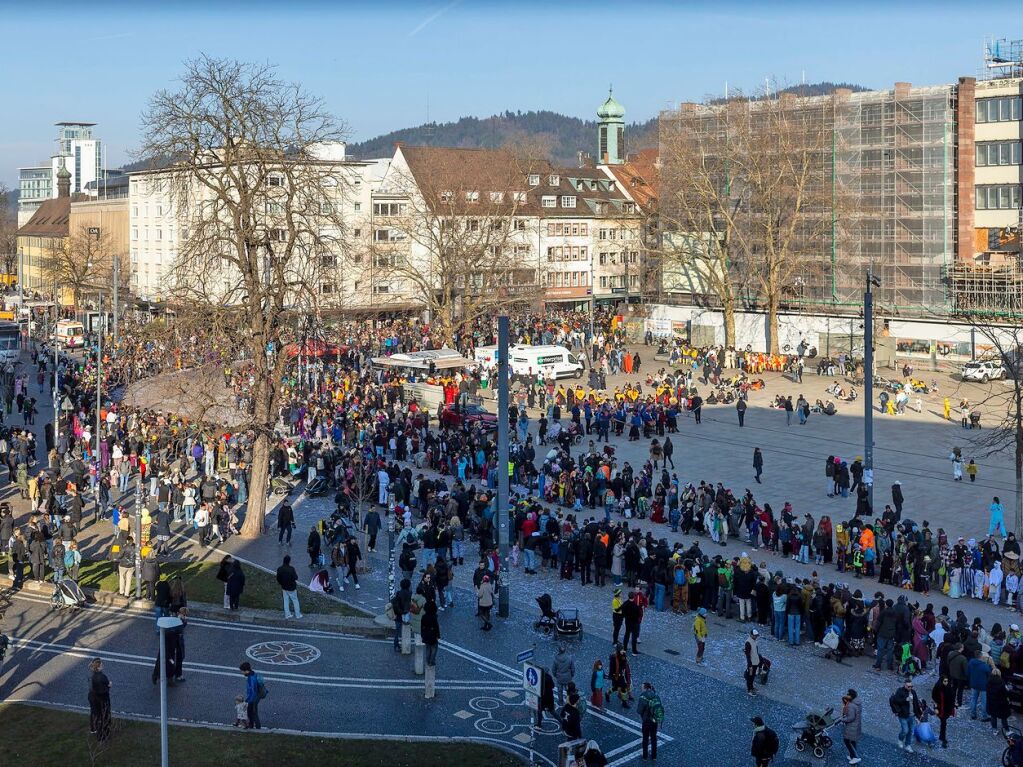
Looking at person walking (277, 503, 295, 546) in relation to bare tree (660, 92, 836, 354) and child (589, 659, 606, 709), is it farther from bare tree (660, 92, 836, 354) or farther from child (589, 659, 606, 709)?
bare tree (660, 92, 836, 354)

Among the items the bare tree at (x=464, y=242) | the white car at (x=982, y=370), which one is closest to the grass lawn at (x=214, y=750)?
the bare tree at (x=464, y=242)

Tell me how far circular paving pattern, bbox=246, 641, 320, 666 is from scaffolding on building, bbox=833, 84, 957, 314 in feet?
163

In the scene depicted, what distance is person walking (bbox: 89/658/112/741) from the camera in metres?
17.6

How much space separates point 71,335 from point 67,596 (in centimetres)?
4935

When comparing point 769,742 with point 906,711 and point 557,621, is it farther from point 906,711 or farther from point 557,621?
point 557,621

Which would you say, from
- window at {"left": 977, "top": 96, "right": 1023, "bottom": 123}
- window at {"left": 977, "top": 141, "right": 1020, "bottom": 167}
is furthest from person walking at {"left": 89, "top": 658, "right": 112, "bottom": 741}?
window at {"left": 977, "top": 96, "right": 1023, "bottom": 123}

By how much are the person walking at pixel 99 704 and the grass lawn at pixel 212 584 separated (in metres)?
6.53

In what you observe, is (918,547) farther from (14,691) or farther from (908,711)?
(14,691)

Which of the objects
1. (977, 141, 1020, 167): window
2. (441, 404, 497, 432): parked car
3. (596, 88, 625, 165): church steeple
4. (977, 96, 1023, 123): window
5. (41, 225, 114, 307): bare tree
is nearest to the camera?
(441, 404, 497, 432): parked car

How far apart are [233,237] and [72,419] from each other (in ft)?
47.5

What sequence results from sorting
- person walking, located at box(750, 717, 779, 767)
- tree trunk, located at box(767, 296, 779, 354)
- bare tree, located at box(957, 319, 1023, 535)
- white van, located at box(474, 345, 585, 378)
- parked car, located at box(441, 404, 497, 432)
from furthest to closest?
tree trunk, located at box(767, 296, 779, 354), white van, located at box(474, 345, 585, 378), parked car, located at box(441, 404, 497, 432), bare tree, located at box(957, 319, 1023, 535), person walking, located at box(750, 717, 779, 767)

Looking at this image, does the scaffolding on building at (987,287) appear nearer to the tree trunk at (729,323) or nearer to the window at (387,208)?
the tree trunk at (729,323)

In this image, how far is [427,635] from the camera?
2017 centimetres

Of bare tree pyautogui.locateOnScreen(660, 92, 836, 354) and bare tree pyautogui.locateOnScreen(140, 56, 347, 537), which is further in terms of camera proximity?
bare tree pyautogui.locateOnScreen(660, 92, 836, 354)
